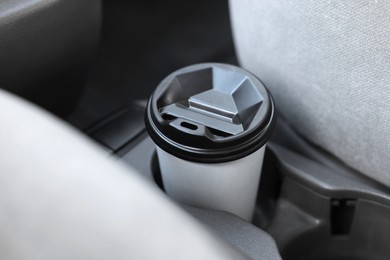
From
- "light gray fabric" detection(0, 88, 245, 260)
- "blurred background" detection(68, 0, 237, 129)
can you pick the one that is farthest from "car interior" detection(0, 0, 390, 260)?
"blurred background" detection(68, 0, 237, 129)

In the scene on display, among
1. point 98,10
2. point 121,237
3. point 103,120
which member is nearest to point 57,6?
point 98,10

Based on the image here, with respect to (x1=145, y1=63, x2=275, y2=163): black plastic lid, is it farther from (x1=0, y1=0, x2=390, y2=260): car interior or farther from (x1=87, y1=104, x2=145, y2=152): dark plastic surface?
(x1=87, y1=104, x2=145, y2=152): dark plastic surface

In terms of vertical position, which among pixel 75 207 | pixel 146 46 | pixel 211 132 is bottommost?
pixel 146 46

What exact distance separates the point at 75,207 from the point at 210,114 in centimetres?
36

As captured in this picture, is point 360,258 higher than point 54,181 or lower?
lower

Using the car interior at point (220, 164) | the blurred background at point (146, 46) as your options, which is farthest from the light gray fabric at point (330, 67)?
the blurred background at point (146, 46)

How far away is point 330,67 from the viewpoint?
Result: 82cm

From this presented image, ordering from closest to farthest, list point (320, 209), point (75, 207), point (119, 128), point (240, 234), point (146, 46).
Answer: point (75, 207), point (240, 234), point (320, 209), point (119, 128), point (146, 46)

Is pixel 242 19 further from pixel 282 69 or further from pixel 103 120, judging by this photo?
pixel 103 120

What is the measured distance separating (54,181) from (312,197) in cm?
55

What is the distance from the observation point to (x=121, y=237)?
481mm

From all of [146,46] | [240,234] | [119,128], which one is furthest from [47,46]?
[146,46]

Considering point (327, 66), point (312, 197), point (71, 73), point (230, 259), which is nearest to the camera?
point (230, 259)

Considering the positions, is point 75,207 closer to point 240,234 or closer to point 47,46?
point 240,234
